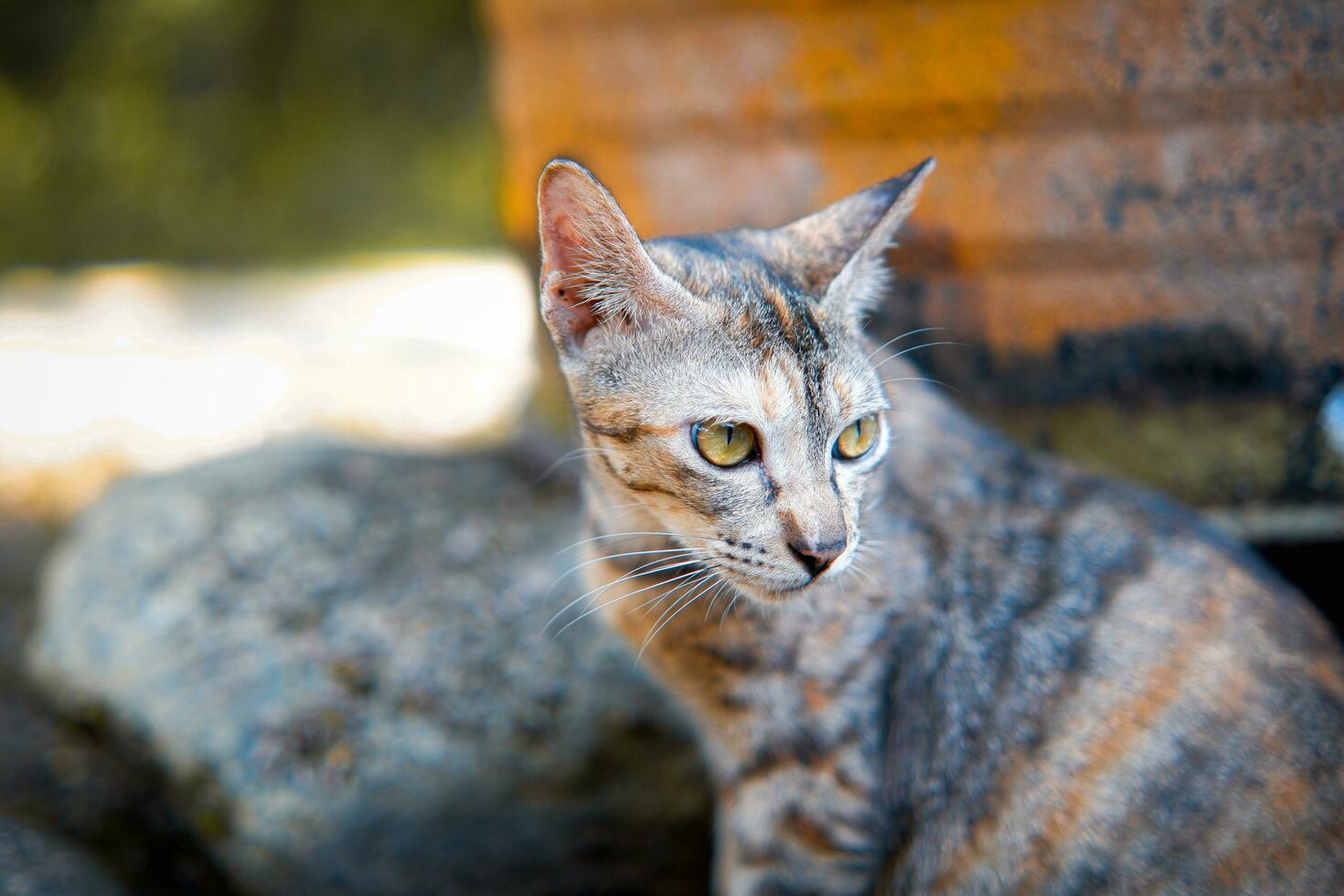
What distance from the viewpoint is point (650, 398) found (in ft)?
5.38

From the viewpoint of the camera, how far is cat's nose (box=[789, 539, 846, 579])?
5.01ft

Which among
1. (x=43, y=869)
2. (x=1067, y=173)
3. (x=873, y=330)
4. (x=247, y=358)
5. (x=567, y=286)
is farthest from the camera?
(x=247, y=358)

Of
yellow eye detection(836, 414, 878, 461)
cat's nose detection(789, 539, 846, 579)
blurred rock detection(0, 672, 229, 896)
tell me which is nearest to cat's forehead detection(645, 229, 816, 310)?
yellow eye detection(836, 414, 878, 461)

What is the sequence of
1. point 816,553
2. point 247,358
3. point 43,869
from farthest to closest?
point 247,358 → point 43,869 → point 816,553

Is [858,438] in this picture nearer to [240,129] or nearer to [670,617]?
[670,617]

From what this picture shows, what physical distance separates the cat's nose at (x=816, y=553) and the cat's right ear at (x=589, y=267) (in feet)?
1.46

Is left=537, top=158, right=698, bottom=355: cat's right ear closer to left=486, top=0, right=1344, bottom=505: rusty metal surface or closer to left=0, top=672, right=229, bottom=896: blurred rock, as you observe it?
left=486, top=0, right=1344, bottom=505: rusty metal surface

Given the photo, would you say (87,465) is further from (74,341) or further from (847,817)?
(847,817)

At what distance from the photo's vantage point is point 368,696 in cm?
239

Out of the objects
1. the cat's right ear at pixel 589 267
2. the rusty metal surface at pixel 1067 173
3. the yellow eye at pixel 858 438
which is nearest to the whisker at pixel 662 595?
the yellow eye at pixel 858 438

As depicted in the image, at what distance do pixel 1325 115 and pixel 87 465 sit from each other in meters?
4.78

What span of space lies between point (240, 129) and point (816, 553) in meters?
7.51

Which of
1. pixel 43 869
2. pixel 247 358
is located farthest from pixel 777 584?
pixel 247 358

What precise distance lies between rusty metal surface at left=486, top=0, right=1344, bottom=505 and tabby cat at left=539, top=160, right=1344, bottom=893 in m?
0.58
